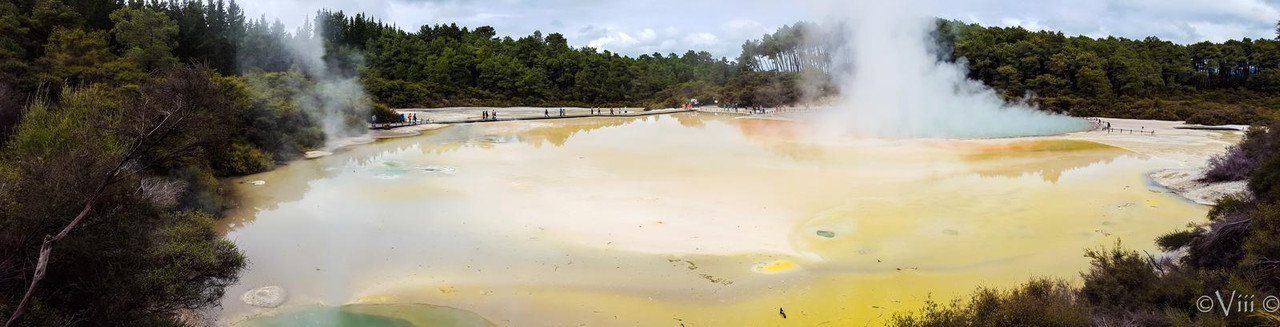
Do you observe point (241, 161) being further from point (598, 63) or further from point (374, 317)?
point (598, 63)

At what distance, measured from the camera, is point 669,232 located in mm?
10398

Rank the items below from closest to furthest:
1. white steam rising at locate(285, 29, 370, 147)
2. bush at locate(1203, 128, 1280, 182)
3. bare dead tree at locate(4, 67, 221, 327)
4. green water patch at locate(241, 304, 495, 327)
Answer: bare dead tree at locate(4, 67, 221, 327) → green water patch at locate(241, 304, 495, 327) → bush at locate(1203, 128, 1280, 182) → white steam rising at locate(285, 29, 370, 147)

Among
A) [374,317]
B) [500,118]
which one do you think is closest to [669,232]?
[374,317]

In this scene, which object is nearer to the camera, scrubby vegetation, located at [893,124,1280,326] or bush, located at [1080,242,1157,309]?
scrubby vegetation, located at [893,124,1280,326]

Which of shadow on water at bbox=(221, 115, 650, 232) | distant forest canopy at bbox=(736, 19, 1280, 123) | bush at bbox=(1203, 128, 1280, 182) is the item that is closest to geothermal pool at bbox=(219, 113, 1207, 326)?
shadow on water at bbox=(221, 115, 650, 232)

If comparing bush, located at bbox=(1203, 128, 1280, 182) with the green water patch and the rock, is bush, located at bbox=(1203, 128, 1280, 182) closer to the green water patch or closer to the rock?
the green water patch

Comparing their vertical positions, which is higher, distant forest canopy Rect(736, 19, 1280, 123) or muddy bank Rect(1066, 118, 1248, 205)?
distant forest canopy Rect(736, 19, 1280, 123)

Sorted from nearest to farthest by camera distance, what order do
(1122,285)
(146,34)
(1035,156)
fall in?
(1122,285) → (1035,156) → (146,34)

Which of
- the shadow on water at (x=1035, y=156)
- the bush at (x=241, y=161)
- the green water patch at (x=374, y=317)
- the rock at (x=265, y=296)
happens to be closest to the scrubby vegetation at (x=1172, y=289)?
the green water patch at (x=374, y=317)

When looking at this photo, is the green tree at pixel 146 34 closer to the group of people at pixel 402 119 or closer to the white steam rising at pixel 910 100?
the group of people at pixel 402 119

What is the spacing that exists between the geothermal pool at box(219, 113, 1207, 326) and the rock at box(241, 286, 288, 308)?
0.15 m

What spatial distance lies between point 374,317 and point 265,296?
5.27ft

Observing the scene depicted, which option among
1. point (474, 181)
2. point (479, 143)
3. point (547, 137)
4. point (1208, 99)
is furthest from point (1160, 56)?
point (474, 181)

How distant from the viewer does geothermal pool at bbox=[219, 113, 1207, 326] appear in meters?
7.54
